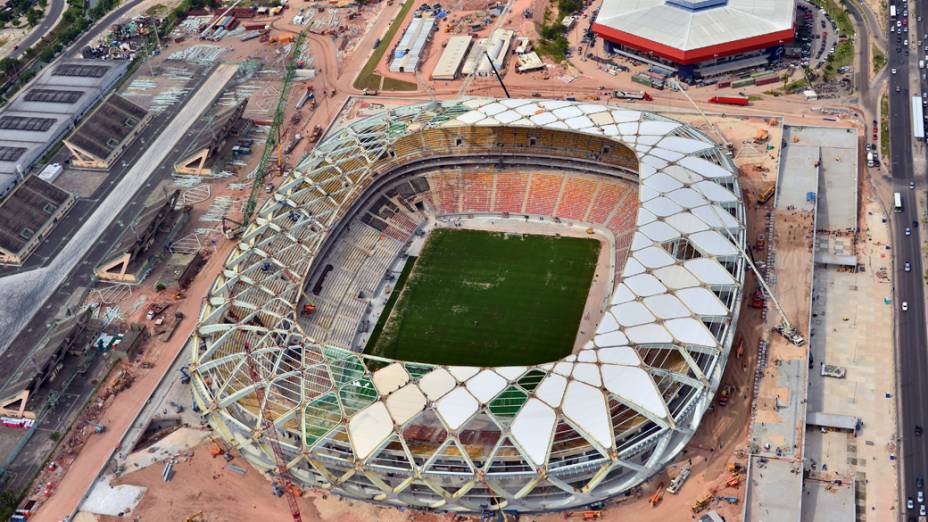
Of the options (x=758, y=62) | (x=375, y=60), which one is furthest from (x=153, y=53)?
(x=758, y=62)

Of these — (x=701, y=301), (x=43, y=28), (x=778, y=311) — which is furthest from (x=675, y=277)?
(x=43, y=28)

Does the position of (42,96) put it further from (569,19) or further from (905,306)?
(905,306)

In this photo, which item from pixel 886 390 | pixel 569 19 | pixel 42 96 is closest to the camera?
pixel 886 390

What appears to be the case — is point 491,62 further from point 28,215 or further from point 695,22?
point 28,215

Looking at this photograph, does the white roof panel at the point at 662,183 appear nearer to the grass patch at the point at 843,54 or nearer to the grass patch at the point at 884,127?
the grass patch at the point at 884,127

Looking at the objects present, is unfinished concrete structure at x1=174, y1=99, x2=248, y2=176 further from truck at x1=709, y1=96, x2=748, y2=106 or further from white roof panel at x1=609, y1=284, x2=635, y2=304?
truck at x1=709, y1=96, x2=748, y2=106

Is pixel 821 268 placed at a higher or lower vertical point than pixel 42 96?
lower

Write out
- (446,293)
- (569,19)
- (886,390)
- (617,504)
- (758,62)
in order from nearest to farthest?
(617,504)
(886,390)
(446,293)
(758,62)
(569,19)
